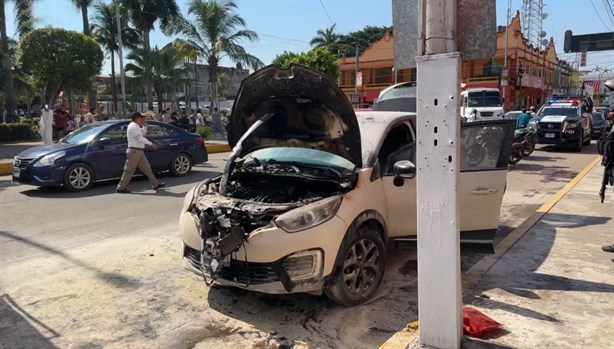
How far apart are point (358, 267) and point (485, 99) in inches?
823

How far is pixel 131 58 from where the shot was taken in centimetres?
3609

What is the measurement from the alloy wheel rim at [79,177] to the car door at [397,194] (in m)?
7.26

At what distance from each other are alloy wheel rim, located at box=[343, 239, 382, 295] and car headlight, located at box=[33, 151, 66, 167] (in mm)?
7637

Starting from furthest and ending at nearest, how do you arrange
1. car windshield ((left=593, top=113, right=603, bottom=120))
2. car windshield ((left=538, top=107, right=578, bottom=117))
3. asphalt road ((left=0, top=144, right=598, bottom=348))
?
car windshield ((left=593, top=113, right=603, bottom=120)) < car windshield ((left=538, top=107, right=578, bottom=117)) < asphalt road ((left=0, top=144, right=598, bottom=348))

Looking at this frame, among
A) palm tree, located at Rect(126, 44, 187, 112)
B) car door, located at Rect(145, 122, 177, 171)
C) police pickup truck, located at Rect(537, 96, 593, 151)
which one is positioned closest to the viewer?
car door, located at Rect(145, 122, 177, 171)

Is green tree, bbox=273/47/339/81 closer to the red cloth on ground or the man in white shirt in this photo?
the man in white shirt

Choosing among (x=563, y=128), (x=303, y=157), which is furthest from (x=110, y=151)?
(x=563, y=128)

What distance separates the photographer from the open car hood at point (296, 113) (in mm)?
4387

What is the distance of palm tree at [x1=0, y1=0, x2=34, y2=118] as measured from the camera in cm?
2391

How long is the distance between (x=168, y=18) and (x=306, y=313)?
33628mm

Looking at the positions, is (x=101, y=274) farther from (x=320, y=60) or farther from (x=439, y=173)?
(x=320, y=60)

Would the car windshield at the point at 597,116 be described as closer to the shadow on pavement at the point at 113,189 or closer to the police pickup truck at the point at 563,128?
the police pickup truck at the point at 563,128

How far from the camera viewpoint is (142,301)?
14.5 feet

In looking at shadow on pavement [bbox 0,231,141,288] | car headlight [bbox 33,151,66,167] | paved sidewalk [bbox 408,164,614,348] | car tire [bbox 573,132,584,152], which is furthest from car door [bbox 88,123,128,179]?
car tire [bbox 573,132,584,152]
